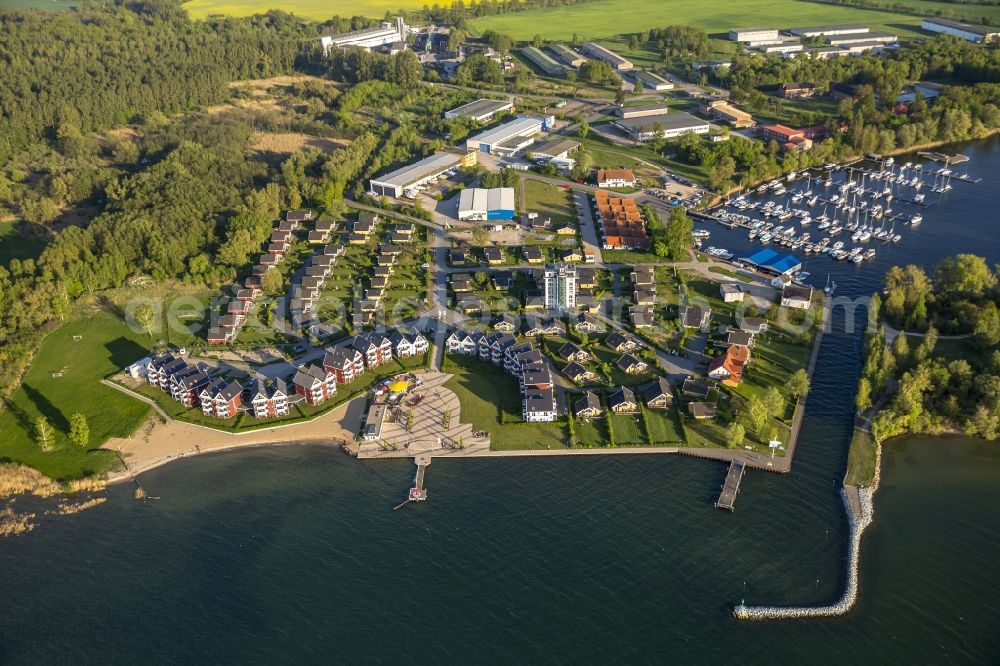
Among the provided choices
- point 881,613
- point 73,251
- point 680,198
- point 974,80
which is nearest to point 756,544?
point 881,613

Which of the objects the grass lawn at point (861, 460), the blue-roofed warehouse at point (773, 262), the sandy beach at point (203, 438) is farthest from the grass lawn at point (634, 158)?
the sandy beach at point (203, 438)

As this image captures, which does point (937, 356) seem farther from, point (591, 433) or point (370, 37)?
point (370, 37)

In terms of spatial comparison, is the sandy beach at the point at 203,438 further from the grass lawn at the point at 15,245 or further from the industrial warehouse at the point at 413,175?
the industrial warehouse at the point at 413,175

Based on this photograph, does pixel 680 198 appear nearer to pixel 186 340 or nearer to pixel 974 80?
pixel 186 340

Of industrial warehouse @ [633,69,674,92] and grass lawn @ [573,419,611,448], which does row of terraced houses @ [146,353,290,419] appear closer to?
grass lawn @ [573,419,611,448]

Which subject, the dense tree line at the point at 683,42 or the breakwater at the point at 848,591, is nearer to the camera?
the breakwater at the point at 848,591

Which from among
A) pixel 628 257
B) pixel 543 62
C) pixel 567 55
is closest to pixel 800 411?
pixel 628 257

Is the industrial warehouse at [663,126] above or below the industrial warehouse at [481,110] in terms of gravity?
below
